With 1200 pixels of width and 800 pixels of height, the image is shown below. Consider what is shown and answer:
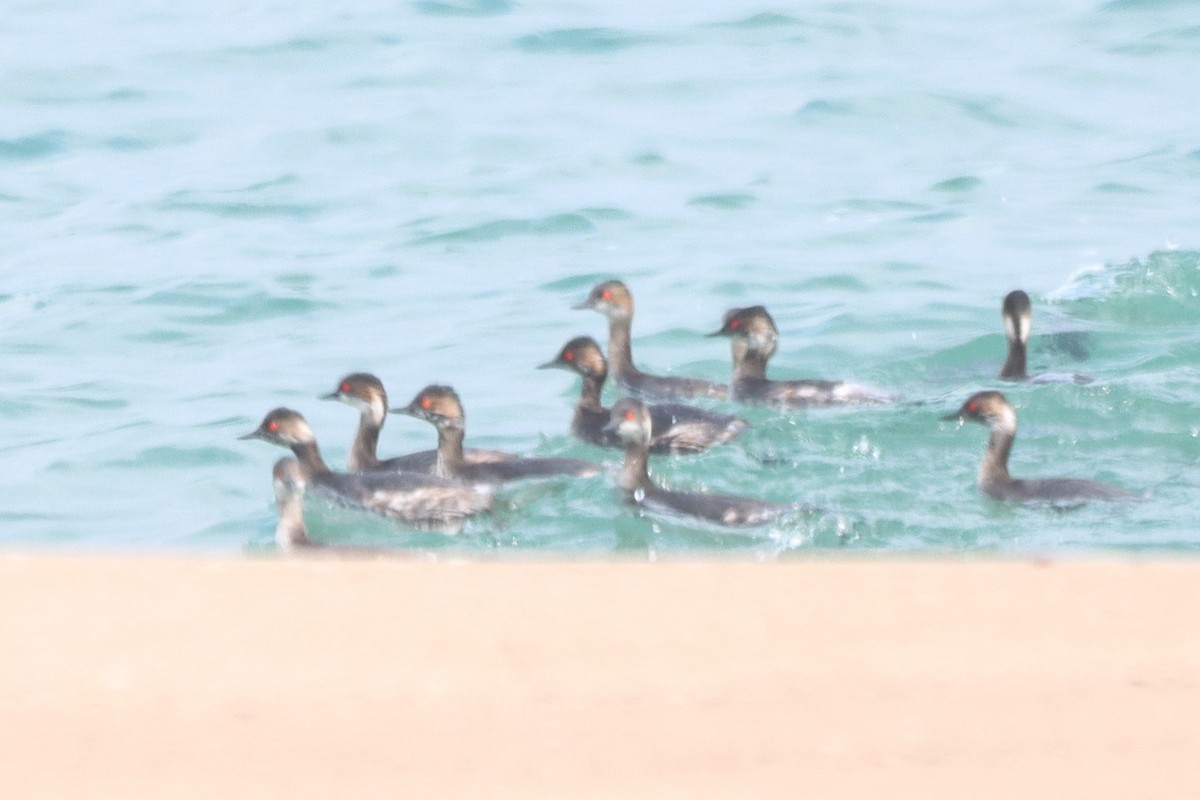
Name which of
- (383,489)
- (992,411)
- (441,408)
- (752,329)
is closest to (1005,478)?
(992,411)

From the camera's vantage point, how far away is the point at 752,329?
11203 millimetres

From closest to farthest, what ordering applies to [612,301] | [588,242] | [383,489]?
[383,489] → [612,301] → [588,242]

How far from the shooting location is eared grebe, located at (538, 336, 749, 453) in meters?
10.1

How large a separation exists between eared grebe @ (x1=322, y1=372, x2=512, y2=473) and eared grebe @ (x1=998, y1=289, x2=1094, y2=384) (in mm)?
3037

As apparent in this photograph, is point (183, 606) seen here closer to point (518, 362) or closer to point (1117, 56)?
point (518, 362)

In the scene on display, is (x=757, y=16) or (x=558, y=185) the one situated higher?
(x=757, y=16)

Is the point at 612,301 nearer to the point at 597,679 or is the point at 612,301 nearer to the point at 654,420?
the point at 654,420

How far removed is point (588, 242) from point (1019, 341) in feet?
16.0

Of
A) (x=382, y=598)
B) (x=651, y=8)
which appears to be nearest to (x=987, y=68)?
(x=651, y=8)

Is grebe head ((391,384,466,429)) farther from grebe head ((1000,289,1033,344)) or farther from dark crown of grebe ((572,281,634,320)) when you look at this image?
grebe head ((1000,289,1033,344))

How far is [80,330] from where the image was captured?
13109 millimetres

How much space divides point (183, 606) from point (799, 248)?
11.3 meters

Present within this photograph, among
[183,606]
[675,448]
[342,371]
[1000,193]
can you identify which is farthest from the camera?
[1000,193]

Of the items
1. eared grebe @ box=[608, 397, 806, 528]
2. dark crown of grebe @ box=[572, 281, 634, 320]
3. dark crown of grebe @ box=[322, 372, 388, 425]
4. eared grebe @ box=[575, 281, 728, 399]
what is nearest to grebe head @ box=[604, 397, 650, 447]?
eared grebe @ box=[608, 397, 806, 528]
